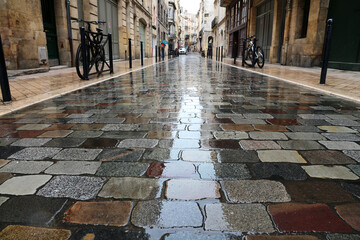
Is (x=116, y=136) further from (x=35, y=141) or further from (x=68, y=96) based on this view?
(x=68, y=96)

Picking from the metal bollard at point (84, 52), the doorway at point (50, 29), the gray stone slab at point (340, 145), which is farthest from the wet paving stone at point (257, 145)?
the doorway at point (50, 29)

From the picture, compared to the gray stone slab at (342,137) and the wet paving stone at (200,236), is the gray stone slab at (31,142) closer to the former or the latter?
the wet paving stone at (200,236)

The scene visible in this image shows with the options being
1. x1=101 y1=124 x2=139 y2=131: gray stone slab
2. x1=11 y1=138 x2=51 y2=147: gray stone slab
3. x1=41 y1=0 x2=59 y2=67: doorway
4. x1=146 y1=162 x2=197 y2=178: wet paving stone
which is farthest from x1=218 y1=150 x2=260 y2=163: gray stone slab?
x1=41 y1=0 x2=59 y2=67: doorway

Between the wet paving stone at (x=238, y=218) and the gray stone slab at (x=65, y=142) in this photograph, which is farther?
the gray stone slab at (x=65, y=142)

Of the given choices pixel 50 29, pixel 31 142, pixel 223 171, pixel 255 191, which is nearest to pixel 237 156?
pixel 223 171

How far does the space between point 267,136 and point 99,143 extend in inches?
64.7

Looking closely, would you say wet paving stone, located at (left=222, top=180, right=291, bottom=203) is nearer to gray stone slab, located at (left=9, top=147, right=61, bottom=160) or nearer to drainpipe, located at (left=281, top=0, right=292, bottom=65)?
gray stone slab, located at (left=9, top=147, right=61, bottom=160)

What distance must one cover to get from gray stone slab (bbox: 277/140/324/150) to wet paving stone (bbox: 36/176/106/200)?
1615 mm

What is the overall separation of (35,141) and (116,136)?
751 millimetres

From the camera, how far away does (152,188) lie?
165 centimetres

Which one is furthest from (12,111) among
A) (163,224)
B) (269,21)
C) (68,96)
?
(269,21)

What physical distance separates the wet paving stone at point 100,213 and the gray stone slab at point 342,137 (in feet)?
7.06

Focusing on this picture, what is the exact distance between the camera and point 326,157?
2.13m

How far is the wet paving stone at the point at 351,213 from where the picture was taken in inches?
51.7
